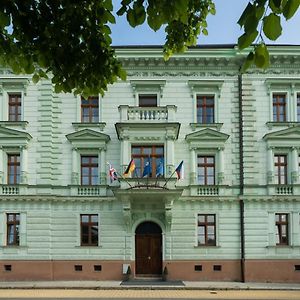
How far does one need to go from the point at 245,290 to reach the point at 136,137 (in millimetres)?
9203

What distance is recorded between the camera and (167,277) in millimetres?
28891

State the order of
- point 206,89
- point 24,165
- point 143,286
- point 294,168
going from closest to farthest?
point 143,286 < point 294,168 < point 24,165 < point 206,89

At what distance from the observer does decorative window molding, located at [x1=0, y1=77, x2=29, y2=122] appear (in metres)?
29.9

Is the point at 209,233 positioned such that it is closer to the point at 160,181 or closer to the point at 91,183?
the point at 160,181

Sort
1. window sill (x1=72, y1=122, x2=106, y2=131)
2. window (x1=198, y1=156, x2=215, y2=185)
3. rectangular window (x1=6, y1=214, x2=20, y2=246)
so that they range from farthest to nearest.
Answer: window sill (x1=72, y1=122, x2=106, y2=131) → window (x1=198, y1=156, x2=215, y2=185) → rectangular window (x1=6, y1=214, x2=20, y2=246)

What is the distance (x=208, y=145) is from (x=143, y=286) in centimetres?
814

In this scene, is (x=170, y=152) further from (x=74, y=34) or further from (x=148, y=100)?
(x=74, y=34)

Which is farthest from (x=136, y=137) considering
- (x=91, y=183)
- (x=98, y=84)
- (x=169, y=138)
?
(x=98, y=84)

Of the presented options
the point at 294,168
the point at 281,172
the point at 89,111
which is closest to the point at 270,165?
the point at 281,172

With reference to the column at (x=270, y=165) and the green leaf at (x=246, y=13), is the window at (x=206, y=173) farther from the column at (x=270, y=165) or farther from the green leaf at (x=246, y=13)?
the green leaf at (x=246, y=13)

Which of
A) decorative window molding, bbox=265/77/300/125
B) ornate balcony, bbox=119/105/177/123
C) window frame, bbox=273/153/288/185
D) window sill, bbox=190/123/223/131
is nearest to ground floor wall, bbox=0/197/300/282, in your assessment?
window frame, bbox=273/153/288/185

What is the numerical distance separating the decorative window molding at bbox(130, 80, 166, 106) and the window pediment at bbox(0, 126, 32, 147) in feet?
20.0

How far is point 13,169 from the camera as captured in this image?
29.7 m

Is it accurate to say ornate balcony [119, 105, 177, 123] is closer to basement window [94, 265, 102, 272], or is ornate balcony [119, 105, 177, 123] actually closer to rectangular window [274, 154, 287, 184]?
rectangular window [274, 154, 287, 184]
